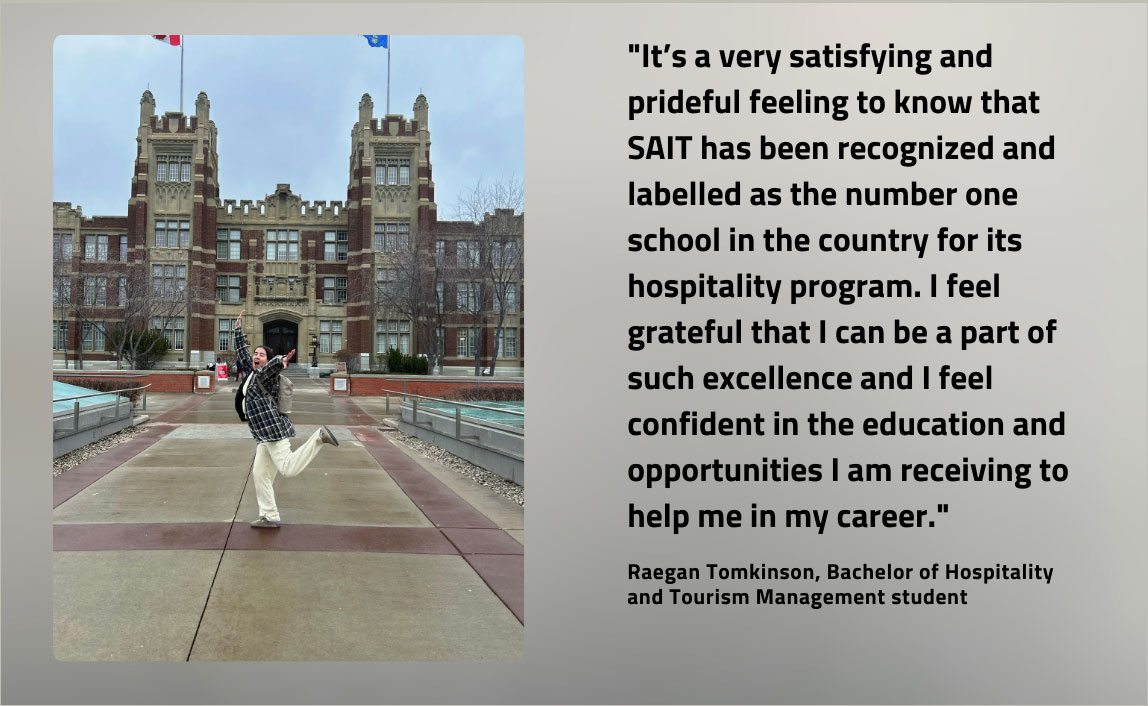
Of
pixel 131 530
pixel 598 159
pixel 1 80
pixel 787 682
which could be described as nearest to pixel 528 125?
pixel 598 159

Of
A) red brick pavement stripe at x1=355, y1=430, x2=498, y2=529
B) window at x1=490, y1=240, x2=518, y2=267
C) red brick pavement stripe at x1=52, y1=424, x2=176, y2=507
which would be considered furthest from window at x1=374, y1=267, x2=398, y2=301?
red brick pavement stripe at x1=355, y1=430, x2=498, y2=529

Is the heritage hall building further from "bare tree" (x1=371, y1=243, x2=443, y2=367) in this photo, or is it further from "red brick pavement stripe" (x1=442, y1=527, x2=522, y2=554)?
"red brick pavement stripe" (x1=442, y1=527, x2=522, y2=554)

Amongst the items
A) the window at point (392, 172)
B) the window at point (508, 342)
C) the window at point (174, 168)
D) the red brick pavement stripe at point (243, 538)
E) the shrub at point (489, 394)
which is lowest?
the red brick pavement stripe at point (243, 538)

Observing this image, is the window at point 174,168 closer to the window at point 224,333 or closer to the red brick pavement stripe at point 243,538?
the window at point 224,333

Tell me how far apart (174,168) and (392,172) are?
1466 cm

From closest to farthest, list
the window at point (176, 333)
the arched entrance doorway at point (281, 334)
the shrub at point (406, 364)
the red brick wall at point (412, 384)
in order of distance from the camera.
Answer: the red brick wall at point (412, 384)
the shrub at point (406, 364)
the window at point (176, 333)
the arched entrance doorway at point (281, 334)

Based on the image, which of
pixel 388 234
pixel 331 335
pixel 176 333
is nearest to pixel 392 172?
pixel 388 234

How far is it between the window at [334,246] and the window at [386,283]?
16.9 feet

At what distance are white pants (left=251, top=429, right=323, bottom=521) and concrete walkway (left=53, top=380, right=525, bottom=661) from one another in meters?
0.23

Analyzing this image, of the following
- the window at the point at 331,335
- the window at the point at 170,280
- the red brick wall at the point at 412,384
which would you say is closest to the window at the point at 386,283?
the window at the point at 331,335

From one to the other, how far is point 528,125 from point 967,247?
6.20ft

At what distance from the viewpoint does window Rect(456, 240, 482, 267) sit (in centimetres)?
2053

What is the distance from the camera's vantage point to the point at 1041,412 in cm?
279

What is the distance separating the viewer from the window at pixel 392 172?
3728 cm
